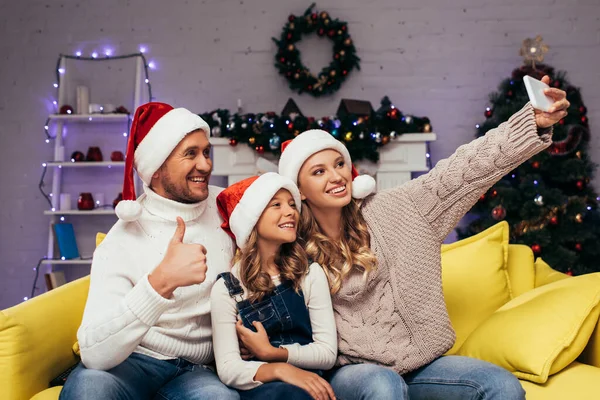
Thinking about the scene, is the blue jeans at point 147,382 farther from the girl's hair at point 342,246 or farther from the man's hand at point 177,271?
the girl's hair at point 342,246

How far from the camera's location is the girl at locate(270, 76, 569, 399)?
1.83m

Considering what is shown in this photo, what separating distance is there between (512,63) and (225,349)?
12.6 feet

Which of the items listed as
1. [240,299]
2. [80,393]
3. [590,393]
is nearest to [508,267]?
[590,393]

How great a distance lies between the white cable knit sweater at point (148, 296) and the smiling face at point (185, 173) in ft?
0.12

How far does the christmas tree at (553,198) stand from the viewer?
4.10 metres

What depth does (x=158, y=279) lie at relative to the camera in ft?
5.42

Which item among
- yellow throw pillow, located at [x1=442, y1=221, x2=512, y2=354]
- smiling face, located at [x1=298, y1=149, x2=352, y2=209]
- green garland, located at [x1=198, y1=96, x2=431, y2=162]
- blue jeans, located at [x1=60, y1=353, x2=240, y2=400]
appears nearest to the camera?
blue jeans, located at [x1=60, y1=353, x2=240, y2=400]

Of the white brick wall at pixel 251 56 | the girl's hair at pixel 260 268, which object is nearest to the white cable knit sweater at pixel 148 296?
the girl's hair at pixel 260 268

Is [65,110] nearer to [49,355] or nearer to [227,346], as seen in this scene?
[49,355]

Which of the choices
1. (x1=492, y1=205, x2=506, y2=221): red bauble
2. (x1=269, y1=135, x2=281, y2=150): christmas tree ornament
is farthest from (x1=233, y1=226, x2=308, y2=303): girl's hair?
(x1=492, y1=205, x2=506, y2=221): red bauble

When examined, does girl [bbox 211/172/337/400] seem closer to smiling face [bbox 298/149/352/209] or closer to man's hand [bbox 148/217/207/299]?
smiling face [bbox 298/149/352/209]

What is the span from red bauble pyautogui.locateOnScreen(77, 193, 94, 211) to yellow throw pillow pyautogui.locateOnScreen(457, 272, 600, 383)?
337 centimetres

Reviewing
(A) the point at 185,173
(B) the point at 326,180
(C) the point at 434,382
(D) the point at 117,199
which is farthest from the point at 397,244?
(D) the point at 117,199

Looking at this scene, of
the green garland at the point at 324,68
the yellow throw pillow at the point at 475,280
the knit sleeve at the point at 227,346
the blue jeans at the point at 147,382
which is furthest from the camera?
the green garland at the point at 324,68
